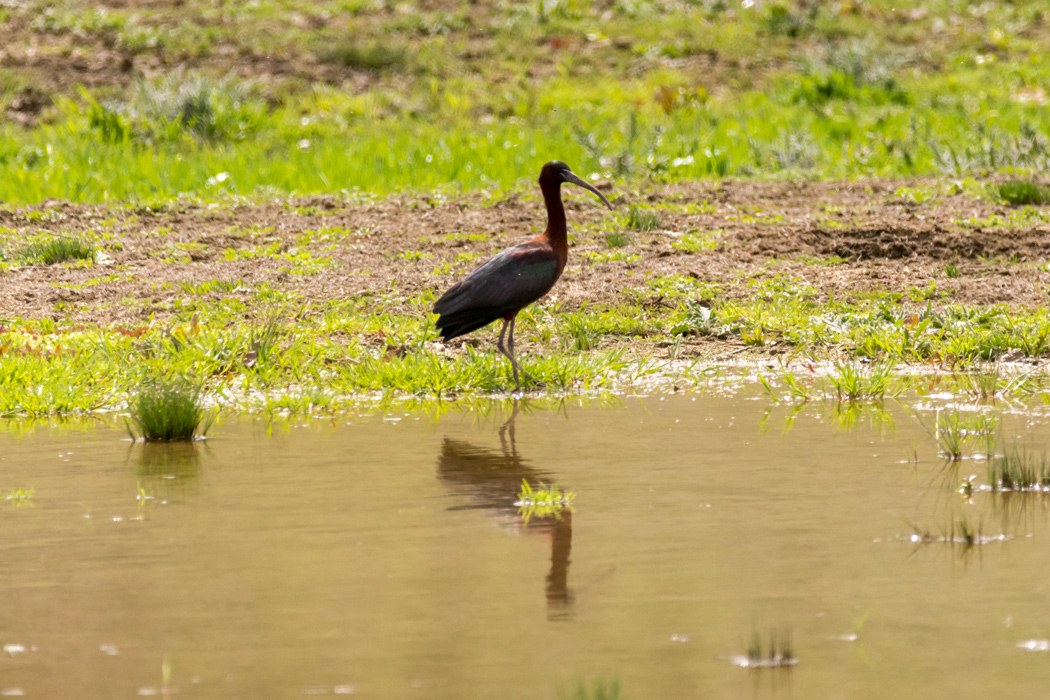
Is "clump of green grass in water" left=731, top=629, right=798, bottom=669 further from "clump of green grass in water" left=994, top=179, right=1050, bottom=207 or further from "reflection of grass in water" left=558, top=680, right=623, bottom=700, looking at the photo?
"clump of green grass in water" left=994, top=179, right=1050, bottom=207

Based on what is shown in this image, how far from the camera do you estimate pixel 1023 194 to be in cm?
1234

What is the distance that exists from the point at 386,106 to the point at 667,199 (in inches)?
270

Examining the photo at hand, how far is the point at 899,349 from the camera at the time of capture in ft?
28.6

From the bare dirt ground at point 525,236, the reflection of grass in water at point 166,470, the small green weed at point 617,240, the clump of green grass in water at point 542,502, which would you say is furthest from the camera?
the small green weed at point 617,240

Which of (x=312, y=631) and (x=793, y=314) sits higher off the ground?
(x=793, y=314)

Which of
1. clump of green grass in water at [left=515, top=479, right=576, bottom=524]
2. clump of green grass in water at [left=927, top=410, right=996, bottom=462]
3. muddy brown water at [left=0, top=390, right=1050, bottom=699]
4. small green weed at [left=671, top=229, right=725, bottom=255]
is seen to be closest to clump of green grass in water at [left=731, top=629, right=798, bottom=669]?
muddy brown water at [left=0, top=390, right=1050, bottom=699]

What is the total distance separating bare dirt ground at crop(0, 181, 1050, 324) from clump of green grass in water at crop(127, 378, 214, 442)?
258cm

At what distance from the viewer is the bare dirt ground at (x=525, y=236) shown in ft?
33.2

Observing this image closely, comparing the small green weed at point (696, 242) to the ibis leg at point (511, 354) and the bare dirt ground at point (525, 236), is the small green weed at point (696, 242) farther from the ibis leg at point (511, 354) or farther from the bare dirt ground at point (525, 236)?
the ibis leg at point (511, 354)

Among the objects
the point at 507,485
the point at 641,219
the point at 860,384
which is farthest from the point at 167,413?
the point at 641,219

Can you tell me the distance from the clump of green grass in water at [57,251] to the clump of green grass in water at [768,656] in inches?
338

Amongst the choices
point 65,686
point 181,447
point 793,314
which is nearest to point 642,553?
point 65,686

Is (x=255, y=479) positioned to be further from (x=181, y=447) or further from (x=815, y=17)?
(x=815, y=17)

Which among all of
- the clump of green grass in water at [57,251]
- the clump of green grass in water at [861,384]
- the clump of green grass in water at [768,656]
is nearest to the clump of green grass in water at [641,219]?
the clump of green grass in water at [861,384]
